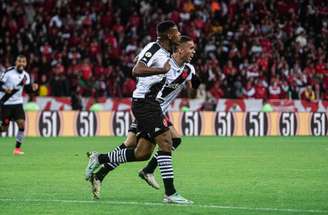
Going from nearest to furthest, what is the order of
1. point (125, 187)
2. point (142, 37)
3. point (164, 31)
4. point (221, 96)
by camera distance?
point (164, 31), point (125, 187), point (221, 96), point (142, 37)

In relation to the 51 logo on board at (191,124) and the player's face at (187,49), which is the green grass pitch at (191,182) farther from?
the 51 logo on board at (191,124)

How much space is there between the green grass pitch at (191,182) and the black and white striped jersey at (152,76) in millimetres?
1440

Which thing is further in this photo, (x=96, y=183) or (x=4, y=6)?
(x=4, y=6)

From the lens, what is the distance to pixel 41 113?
30875 millimetres

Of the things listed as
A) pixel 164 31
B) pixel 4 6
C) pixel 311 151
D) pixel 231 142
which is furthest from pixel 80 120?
pixel 164 31

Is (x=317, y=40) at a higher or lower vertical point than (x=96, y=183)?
higher

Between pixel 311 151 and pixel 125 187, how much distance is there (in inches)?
415

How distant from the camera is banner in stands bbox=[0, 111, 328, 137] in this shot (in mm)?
31203

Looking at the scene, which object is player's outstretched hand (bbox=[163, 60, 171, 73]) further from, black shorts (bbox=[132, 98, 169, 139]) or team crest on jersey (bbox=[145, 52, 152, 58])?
black shorts (bbox=[132, 98, 169, 139])

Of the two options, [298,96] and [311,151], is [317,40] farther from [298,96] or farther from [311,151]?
[311,151]

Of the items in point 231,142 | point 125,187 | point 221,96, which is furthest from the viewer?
point 221,96

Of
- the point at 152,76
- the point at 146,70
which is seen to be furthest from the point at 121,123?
the point at 146,70

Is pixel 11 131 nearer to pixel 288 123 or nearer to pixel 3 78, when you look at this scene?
pixel 3 78

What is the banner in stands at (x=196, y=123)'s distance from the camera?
3120 centimetres
